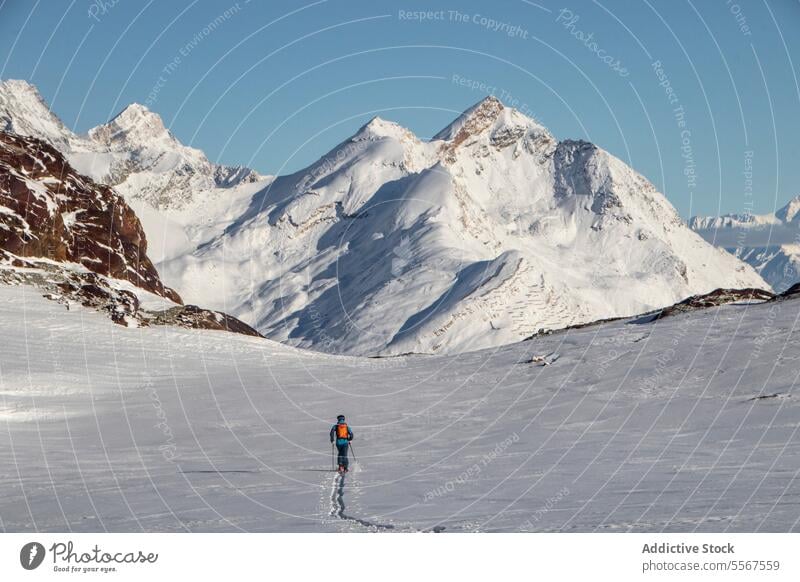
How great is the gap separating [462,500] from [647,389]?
2380 centimetres

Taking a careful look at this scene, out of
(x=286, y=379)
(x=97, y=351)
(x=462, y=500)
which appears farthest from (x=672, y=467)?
(x=97, y=351)

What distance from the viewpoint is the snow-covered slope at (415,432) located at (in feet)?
74.3

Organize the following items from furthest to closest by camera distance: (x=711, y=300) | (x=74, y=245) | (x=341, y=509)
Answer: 1. (x=74, y=245)
2. (x=711, y=300)
3. (x=341, y=509)

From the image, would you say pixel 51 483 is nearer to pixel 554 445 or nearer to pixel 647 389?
pixel 554 445

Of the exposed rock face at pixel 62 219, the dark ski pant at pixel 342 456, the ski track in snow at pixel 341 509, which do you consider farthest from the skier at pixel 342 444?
the exposed rock face at pixel 62 219

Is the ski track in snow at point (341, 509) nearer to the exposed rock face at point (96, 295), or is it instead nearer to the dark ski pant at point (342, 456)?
the dark ski pant at point (342, 456)

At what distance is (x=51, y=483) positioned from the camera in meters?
30.8

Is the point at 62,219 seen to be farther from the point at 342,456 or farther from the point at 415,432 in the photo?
the point at 342,456
